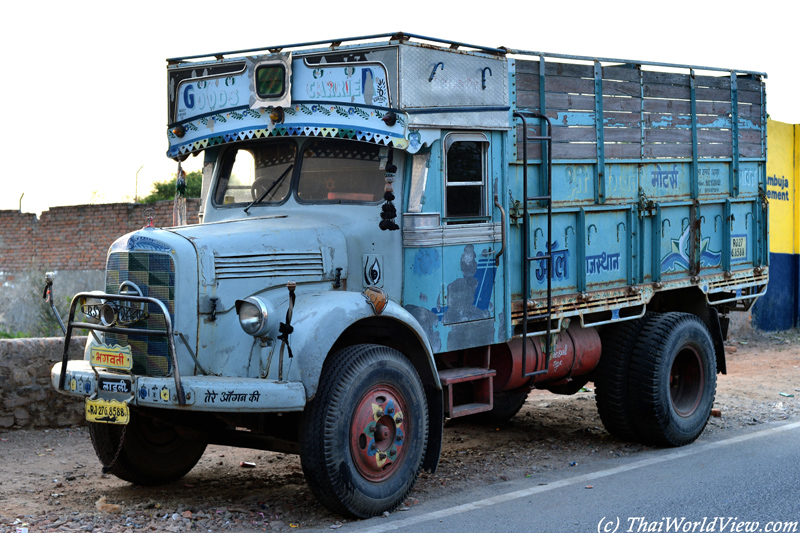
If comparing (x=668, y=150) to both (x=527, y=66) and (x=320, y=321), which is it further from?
(x=320, y=321)

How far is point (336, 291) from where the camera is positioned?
19.9 feet

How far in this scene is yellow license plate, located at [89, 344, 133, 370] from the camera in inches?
225

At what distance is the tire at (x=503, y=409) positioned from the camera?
9016 mm

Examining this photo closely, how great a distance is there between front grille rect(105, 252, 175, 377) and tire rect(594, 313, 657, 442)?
14.0ft

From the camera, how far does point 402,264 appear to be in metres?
6.50

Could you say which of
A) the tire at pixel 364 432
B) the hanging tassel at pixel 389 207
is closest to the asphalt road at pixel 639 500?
the tire at pixel 364 432

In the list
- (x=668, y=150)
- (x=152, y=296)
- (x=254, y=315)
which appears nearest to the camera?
(x=254, y=315)

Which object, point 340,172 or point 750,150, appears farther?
point 750,150

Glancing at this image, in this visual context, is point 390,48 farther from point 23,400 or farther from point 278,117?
point 23,400

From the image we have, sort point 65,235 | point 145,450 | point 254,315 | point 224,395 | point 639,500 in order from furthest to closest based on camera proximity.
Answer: point 65,235 → point 145,450 → point 639,500 → point 254,315 → point 224,395

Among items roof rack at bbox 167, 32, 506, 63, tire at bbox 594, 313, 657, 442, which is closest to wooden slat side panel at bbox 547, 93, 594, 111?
roof rack at bbox 167, 32, 506, 63

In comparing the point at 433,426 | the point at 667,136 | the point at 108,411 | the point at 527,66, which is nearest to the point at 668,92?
the point at 667,136

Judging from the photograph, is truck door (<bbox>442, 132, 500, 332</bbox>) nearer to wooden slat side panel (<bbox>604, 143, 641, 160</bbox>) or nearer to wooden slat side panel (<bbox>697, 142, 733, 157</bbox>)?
wooden slat side panel (<bbox>604, 143, 641, 160</bbox>)

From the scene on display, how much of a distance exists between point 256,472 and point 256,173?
2376 millimetres
